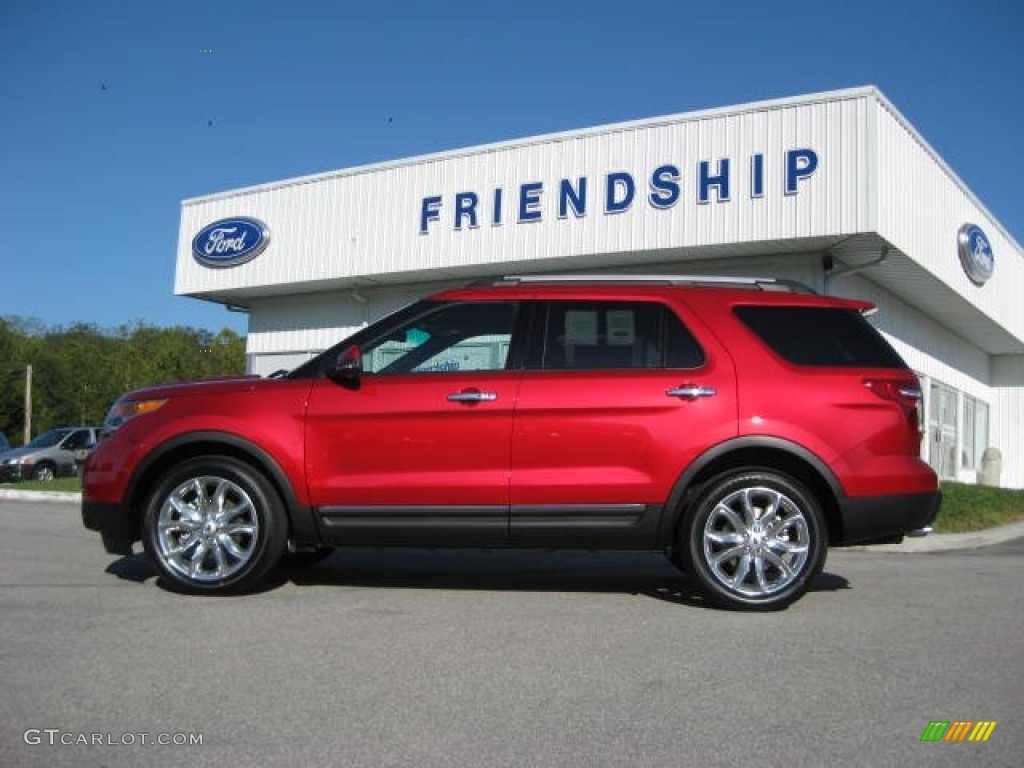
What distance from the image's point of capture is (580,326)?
18.4ft

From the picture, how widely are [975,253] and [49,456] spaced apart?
23.6m

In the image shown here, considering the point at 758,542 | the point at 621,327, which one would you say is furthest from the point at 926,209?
the point at 758,542

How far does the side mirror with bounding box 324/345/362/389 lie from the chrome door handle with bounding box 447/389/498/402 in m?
0.57

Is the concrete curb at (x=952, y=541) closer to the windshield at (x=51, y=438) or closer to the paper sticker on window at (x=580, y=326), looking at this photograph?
the paper sticker on window at (x=580, y=326)

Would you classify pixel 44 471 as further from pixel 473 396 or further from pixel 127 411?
pixel 473 396

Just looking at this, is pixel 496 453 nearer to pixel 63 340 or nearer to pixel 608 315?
pixel 608 315

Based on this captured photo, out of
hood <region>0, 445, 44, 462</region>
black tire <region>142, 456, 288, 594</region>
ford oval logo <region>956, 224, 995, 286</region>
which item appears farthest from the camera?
hood <region>0, 445, 44, 462</region>

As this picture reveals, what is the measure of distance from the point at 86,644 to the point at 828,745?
10.8 feet

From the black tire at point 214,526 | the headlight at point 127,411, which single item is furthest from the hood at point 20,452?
the black tire at point 214,526

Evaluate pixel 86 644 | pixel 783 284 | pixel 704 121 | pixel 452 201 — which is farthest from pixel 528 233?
pixel 86 644

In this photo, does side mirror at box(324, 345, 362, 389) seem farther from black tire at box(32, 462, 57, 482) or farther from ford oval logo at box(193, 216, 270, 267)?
black tire at box(32, 462, 57, 482)

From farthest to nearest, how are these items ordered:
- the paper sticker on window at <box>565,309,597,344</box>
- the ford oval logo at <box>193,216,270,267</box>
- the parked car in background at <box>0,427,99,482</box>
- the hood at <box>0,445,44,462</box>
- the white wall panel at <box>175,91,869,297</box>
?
the hood at <box>0,445,44,462</box> → the parked car in background at <box>0,427,99,482</box> → the ford oval logo at <box>193,216,270,267</box> → the white wall panel at <box>175,91,869,297</box> → the paper sticker on window at <box>565,309,597,344</box>

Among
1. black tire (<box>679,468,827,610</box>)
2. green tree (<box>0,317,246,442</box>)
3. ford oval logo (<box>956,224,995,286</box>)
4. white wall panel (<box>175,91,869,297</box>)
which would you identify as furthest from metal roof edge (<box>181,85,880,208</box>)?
green tree (<box>0,317,246,442</box>)

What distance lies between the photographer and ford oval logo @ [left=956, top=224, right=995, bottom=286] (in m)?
17.7
